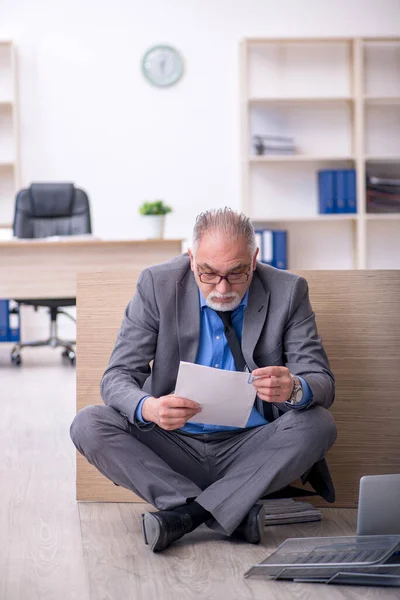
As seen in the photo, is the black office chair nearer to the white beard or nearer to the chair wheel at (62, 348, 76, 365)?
the chair wheel at (62, 348, 76, 365)

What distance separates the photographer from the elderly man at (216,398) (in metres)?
2.05

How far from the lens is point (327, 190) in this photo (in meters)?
6.41

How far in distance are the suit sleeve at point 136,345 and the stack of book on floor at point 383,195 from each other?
4429mm

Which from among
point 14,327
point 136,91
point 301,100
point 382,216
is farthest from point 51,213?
point 382,216

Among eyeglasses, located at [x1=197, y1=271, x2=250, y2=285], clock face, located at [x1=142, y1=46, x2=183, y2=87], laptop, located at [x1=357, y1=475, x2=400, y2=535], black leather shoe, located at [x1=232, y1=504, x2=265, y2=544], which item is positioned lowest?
black leather shoe, located at [x1=232, y1=504, x2=265, y2=544]

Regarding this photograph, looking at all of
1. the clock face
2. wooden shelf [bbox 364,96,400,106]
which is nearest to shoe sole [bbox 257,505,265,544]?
wooden shelf [bbox 364,96,400,106]

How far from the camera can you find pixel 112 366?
223 centimetres

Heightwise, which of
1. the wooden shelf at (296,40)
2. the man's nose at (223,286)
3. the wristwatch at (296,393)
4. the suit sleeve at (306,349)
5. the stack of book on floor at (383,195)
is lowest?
the wristwatch at (296,393)

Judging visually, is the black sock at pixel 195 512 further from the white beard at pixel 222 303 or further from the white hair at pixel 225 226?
the white hair at pixel 225 226

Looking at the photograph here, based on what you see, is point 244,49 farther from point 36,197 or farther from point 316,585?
point 316,585

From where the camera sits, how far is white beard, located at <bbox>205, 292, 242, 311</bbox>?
2.11 meters

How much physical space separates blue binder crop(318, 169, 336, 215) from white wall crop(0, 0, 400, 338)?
0.62m

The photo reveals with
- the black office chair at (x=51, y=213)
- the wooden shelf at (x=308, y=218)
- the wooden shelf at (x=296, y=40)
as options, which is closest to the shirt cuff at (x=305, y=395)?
the black office chair at (x=51, y=213)

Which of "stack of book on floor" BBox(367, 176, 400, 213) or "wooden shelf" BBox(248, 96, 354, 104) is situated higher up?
"wooden shelf" BBox(248, 96, 354, 104)
